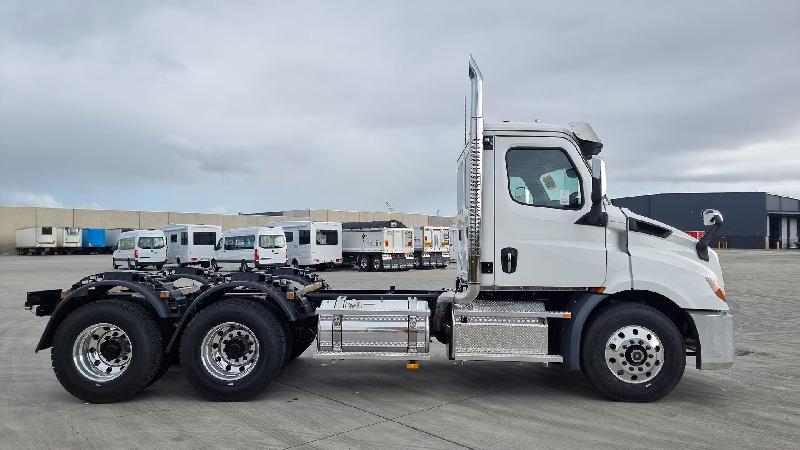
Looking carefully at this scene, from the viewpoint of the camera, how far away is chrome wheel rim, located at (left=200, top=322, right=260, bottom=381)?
6.34 m

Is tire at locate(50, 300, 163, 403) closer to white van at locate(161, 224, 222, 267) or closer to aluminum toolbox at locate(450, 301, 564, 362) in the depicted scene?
aluminum toolbox at locate(450, 301, 564, 362)

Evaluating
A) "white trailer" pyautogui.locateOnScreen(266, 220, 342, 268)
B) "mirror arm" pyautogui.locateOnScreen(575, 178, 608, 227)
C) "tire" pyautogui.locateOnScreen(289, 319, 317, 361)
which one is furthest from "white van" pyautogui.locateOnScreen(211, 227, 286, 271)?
"mirror arm" pyautogui.locateOnScreen(575, 178, 608, 227)

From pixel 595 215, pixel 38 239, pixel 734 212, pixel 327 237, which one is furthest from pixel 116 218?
pixel 734 212

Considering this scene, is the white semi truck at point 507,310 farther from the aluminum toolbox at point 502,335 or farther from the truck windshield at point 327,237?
the truck windshield at point 327,237

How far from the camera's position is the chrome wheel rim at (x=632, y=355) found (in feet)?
20.3

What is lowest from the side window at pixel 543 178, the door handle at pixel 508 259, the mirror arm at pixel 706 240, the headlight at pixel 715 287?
the headlight at pixel 715 287

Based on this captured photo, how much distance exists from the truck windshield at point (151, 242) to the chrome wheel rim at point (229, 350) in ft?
98.4

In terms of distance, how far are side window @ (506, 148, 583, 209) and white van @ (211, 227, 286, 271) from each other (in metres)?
22.0

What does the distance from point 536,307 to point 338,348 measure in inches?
90.5

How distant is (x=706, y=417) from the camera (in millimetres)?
5785

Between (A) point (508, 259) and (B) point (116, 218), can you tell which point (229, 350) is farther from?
(B) point (116, 218)

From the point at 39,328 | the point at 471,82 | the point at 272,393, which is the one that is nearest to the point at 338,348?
the point at 272,393

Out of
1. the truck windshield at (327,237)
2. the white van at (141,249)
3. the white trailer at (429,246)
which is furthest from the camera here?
the white trailer at (429,246)

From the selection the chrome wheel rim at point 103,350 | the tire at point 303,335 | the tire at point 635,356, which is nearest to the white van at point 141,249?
the tire at point 303,335
